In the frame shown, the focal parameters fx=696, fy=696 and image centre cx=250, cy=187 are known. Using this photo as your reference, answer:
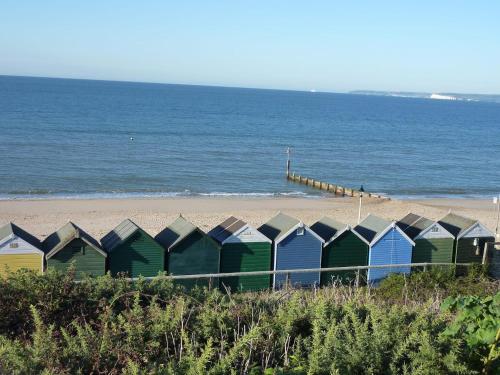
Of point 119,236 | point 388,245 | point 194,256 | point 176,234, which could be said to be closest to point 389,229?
point 388,245

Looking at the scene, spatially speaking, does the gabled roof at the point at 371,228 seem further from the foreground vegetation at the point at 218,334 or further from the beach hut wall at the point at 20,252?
the foreground vegetation at the point at 218,334

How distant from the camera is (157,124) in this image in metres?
81.6

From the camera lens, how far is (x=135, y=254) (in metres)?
13.5

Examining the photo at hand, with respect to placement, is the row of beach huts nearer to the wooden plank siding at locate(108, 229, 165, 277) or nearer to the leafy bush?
the wooden plank siding at locate(108, 229, 165, 277)

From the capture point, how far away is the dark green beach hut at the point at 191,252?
1358 centimetres

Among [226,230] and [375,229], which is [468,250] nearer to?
[375,229]

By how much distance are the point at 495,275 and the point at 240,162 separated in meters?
34.1

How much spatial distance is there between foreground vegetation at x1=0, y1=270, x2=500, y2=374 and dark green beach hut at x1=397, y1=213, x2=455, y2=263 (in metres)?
8.94

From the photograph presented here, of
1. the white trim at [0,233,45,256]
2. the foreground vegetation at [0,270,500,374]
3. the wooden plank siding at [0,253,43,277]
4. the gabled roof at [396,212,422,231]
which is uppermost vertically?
the foreground vegetation at [0,270,500,374]

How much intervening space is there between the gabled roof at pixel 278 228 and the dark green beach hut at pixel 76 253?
3523 millimetres

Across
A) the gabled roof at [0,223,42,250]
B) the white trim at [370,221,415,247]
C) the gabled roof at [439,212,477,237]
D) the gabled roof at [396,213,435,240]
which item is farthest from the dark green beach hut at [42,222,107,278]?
the gabled roof at [439,212,477,237]

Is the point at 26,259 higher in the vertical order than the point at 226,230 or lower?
lower

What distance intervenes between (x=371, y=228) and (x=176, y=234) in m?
4.53

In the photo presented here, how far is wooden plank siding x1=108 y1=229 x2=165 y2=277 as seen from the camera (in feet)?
43.7
